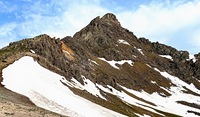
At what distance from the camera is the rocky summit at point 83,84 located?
46688mm

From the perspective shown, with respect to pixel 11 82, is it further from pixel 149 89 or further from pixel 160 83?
pixel 160 83

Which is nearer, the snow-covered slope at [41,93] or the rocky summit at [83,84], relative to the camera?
the snow-covered slope at [41,93]

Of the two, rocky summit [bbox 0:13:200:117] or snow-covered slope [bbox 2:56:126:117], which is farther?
rocky summit [bbox 0:13:200:117]

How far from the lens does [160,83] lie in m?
182

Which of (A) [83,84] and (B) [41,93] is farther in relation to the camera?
(A) [83,84]

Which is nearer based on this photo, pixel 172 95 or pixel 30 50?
pixel 30 50

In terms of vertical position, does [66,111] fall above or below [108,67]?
below

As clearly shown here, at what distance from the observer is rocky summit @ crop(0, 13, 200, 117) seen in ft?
153

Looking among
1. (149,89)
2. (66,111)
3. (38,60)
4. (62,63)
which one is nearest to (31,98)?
(66,111)

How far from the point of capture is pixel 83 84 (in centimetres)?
9500

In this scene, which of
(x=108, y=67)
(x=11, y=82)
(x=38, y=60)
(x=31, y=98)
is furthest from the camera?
(x=108, y=67)

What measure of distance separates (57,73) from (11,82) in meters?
27.7

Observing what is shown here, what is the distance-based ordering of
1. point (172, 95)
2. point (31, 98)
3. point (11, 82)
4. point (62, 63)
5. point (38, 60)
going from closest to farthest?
point (31, 98) < point (11, 82) < point (38, 60) < point (62, 63) < point (172, 95)

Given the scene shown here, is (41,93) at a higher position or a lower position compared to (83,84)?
lower
